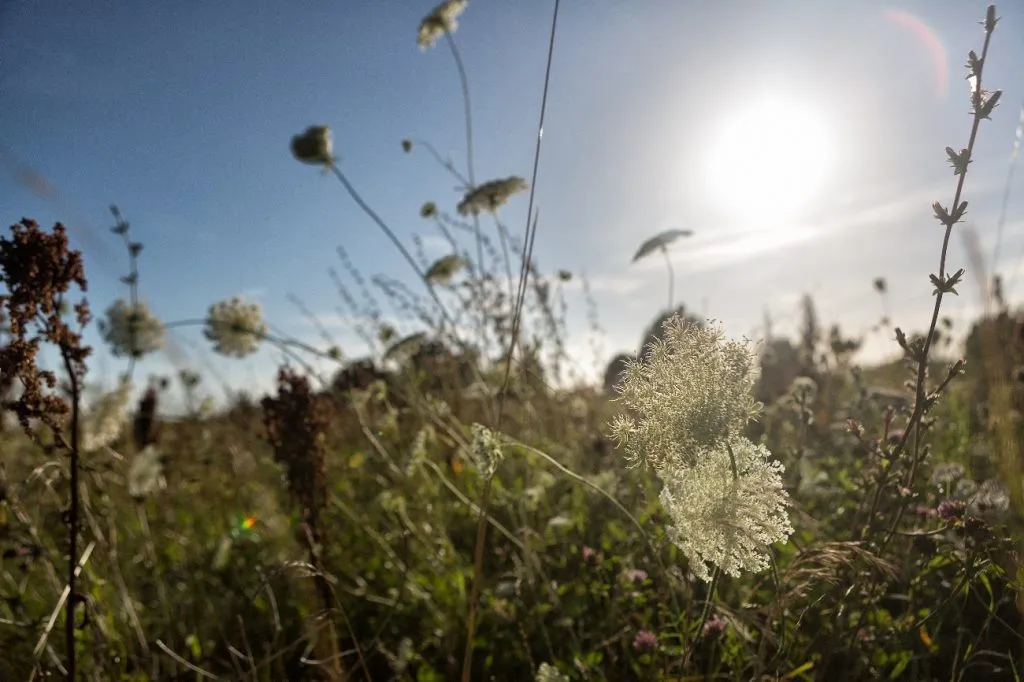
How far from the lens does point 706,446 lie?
100 centimetres

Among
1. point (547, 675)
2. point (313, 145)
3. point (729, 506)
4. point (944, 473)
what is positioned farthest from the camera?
point (313, 145)

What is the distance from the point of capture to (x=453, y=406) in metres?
5.13

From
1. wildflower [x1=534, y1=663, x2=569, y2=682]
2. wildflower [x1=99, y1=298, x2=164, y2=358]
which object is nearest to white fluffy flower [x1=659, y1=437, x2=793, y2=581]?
wildflower [x1=534, y1=663, x2=569, y2=682]

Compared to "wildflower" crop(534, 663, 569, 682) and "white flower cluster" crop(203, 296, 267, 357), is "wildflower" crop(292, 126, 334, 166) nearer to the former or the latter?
"white flower cluster" crop(203, 296, 267, 357)

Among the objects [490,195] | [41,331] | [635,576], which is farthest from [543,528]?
[41,331]

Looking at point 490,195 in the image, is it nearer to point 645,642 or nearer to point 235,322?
point 235,322

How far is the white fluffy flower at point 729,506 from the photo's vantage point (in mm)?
969

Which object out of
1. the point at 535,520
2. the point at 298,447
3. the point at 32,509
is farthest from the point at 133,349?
the point at 535,520

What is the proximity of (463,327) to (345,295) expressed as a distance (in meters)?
1.10

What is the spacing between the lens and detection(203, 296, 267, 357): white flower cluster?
10.2ft

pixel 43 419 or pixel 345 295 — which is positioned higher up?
pixel 345 295

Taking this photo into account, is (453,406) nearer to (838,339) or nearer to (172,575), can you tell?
(172,575)

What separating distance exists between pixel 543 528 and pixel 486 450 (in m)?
2.00

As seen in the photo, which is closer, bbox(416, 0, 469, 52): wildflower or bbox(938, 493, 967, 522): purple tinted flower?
bbox(938, 493, 967, 522): purple tinted flower
